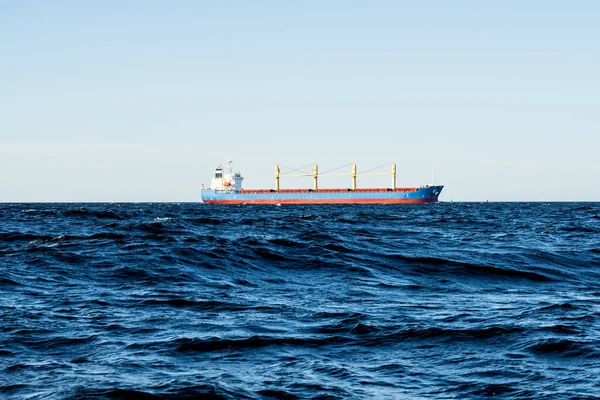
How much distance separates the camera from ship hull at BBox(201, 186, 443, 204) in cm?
12988

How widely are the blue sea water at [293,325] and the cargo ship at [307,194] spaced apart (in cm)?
10979

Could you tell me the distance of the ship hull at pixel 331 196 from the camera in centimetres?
12988

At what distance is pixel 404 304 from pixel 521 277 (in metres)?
5.94

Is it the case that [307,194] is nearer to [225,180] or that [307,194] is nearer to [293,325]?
[225,180]

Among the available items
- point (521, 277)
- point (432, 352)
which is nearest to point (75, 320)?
point (432, 352)

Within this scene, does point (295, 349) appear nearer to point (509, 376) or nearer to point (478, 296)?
point (509, 376)

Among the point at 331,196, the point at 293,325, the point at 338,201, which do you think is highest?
the point at 331,196

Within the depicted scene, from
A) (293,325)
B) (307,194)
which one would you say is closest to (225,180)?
(307,194)

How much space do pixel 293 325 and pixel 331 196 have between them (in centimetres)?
12343

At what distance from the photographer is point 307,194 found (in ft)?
449

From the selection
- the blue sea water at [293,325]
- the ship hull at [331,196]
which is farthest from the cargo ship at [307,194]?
the blue sea water at [293,325]

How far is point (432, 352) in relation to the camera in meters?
8.64

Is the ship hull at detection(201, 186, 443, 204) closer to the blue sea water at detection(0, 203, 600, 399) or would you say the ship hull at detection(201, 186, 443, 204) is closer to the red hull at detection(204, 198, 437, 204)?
the red hull at detection(204, 198, 437, 204)

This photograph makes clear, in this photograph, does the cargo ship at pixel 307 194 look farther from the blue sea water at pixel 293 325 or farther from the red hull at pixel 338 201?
the blue sea water at pixel 293 325
